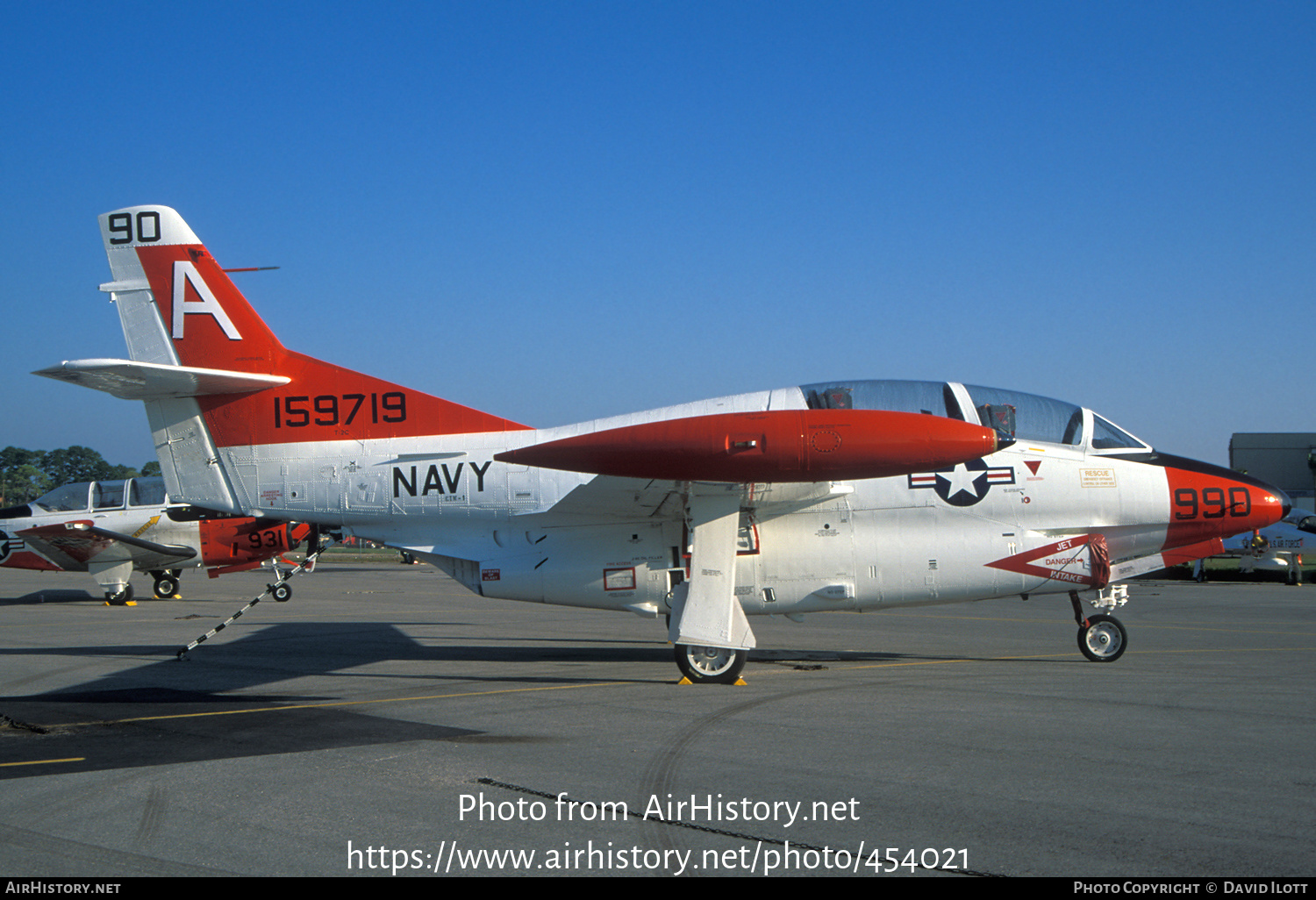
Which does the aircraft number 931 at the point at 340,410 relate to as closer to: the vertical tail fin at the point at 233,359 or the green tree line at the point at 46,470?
the vertical tail fin at the point at 233,359

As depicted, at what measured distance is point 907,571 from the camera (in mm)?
11094

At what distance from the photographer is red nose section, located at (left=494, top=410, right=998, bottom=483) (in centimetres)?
875

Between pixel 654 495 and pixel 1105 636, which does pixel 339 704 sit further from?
pixel 1105 636

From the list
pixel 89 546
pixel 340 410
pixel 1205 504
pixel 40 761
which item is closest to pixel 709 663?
pixel 340 410

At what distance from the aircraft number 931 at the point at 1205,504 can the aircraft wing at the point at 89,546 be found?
2288cm

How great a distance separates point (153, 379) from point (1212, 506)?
13150 mm

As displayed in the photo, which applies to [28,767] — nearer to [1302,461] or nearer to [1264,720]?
[1264,720]

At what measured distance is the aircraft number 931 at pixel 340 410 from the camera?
11.9 meters

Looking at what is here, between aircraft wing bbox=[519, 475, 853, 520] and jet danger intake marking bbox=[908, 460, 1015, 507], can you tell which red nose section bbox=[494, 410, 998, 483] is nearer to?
aircraft wing bbox=[519, 475, 853, 520]

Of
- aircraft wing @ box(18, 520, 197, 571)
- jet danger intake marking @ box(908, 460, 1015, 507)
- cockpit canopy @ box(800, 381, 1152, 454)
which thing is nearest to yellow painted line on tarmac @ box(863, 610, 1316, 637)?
jet danger intake marking @ box(908, 460, 1015, 507)

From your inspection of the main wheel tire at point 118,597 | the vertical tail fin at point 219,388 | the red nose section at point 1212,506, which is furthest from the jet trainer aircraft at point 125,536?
the red nose section at point 1212,506

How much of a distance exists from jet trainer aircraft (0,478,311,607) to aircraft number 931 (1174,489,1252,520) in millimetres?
20497

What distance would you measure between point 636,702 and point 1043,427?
20.0 ft
